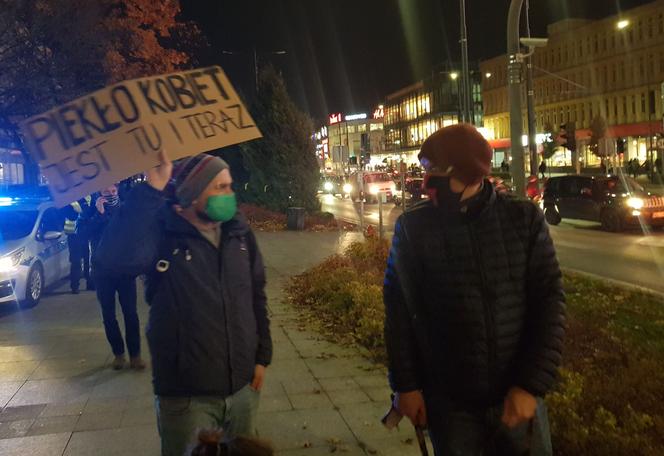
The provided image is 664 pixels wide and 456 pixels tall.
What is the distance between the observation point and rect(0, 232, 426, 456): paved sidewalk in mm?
4895

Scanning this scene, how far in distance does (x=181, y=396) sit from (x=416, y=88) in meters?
111

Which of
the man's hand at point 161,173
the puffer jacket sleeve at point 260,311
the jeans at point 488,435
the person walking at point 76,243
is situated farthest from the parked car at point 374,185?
the jeans at point 488,435

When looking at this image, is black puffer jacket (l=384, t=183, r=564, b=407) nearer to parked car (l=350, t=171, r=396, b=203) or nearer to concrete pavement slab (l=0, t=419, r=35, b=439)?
concrete pavement slab (l=0, t=419, r=35, b=439)

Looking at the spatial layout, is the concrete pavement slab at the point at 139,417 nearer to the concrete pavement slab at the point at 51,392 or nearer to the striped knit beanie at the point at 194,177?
the concrete pavement slab at the point at 51,392

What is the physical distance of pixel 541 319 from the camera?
8.95 ft

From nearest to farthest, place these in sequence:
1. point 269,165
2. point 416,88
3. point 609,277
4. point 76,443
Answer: point 76,443 → point 609,277 → point 269,165 → point 416,88

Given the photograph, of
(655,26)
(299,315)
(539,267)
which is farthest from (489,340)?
(655,26)

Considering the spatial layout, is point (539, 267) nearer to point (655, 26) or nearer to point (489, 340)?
point (489, 340)

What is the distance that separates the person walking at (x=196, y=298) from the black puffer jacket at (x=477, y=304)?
666mm

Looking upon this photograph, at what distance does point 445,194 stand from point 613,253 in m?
14.4

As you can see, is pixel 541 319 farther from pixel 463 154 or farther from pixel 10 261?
pixel 10 261

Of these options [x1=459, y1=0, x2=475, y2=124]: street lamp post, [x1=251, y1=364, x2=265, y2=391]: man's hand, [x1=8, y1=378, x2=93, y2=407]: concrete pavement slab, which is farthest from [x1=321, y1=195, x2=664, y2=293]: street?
[x1=251, y1=364, x2=265, y2=391]: man's hand

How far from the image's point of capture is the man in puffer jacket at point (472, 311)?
8.79 ft

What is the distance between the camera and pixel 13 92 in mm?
15617
